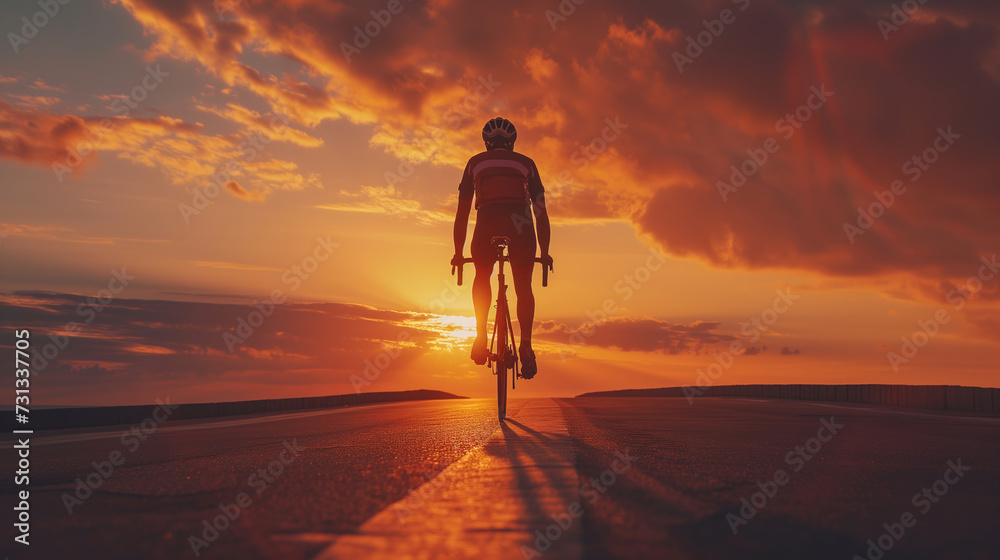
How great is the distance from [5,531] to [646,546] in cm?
263

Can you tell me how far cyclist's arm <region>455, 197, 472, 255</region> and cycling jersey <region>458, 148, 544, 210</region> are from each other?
1.26 feet

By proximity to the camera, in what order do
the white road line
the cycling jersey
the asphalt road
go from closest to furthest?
1. the white road line
2. the asphalt road
3. the cycling jersey

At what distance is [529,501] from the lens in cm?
325

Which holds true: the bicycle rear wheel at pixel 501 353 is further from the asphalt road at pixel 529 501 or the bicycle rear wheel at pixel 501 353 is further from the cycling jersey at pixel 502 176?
the asphalt road at pixel 529 501

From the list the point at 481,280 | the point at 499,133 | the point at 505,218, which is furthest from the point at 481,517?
the point at 499,133

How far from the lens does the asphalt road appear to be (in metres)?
2.64

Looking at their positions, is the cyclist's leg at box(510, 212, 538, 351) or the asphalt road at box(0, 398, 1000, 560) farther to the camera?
the cyclist's leg at box(510, 212, 538, 351)

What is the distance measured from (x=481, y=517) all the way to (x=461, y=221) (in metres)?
6.74

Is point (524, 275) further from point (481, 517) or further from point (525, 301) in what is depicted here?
point (481, 517)

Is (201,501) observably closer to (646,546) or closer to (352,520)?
(352,520)

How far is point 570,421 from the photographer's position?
8.27 meters

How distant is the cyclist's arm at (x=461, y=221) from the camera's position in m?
9.34

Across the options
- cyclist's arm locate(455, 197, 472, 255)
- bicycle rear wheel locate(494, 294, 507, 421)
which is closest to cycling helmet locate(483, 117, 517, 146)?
cyclist's arm locate(455, 197, 472, 255)

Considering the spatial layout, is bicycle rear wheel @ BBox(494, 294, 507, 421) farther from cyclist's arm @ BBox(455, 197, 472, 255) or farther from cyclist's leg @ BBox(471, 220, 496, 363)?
cyclist's arm @ BBox(455, 197, 472, 255)
